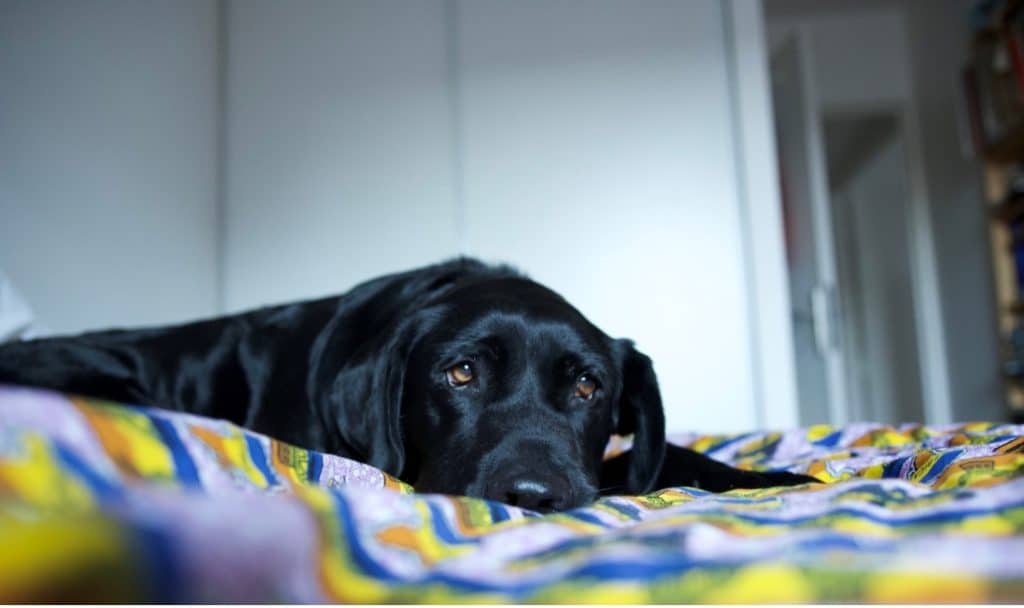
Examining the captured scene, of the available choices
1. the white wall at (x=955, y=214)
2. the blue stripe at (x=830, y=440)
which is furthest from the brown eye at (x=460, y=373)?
the white wall at (x=955, y=214)

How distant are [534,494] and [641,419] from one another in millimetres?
556

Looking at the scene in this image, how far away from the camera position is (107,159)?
260 centimetres

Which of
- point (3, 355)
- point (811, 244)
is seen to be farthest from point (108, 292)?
point (811, 244)

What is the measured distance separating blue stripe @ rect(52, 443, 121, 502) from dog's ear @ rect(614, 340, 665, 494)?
1.04 metres

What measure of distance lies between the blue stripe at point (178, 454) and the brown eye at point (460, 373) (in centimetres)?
62

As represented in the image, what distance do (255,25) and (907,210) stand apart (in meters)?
4.44

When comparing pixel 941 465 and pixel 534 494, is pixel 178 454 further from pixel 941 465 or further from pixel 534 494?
pixel 941 465

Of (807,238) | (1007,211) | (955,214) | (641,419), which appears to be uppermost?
(955,214)

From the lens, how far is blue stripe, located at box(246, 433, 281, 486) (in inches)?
32.3

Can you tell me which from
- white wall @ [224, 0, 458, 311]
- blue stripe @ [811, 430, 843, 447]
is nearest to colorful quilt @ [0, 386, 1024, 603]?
blue stripe @ [811, 430, 843, 447]

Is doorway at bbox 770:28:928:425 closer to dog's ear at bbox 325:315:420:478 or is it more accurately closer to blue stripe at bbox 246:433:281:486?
dog's ear at bbox 325:315:420:478

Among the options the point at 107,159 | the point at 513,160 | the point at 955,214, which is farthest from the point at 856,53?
the point at 107,159

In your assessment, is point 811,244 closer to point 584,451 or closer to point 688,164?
point 688,164

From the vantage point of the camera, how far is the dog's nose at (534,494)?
3.20ft
